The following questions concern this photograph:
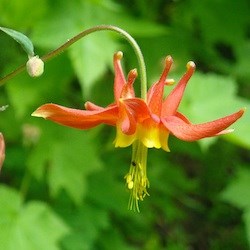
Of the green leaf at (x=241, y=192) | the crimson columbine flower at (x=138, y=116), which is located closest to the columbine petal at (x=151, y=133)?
the crimson columbine flower at (x=138, y=116)

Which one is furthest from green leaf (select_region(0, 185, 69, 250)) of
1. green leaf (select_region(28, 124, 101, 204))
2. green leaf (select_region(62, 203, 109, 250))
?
green leaf (select_region(62, 203, 109, 250))

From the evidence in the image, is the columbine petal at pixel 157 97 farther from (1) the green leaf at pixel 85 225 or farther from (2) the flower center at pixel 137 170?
(1) the green leaf at pixel 85 225

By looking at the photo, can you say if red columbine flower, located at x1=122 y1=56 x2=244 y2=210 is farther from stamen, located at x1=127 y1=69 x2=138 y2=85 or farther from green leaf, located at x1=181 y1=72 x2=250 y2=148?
green leaf, located at x1=181 y1=72 x2=250 y2=148

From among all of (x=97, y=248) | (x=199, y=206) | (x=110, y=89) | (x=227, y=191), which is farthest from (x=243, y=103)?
(x=199, y=206)

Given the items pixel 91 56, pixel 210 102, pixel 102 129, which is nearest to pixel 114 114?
pixel 91 56

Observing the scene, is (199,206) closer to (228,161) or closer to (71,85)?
(228,161)

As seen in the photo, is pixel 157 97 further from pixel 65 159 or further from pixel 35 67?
pixel 65 159
